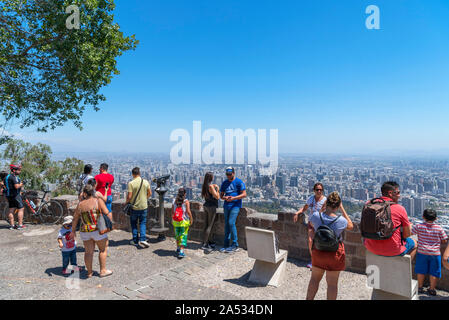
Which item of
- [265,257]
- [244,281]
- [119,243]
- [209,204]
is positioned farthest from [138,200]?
[265,257]

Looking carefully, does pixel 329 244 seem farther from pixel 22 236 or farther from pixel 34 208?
pixel 34 208

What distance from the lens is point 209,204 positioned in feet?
21.9

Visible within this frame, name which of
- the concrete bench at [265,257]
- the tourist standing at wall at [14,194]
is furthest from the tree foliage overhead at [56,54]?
the concrete bench at [265,257]

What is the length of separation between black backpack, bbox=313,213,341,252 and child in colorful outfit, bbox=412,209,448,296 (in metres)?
2.15

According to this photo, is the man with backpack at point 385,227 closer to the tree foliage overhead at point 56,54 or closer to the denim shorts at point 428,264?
the denim shorts at point 428,264

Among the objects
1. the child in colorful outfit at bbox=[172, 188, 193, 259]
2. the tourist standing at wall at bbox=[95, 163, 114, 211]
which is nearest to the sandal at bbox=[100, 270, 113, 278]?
the child in colorful outfit at bbox=[172, 188, 193, 259]

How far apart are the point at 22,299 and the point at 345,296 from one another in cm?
512

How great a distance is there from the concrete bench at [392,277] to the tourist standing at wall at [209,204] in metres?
3.67

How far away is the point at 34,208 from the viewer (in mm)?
8867

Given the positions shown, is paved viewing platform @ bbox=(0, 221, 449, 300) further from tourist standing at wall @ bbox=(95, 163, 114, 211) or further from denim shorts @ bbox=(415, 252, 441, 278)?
tourist standing at wall @ bbox=(95, 163, 114, 211)

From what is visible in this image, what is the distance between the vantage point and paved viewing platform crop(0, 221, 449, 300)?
427cm

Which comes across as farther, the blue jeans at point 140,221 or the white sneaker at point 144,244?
the blue jeans at point 140,221

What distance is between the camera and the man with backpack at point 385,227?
3480 millimetres

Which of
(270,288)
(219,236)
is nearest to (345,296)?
(270,288)
